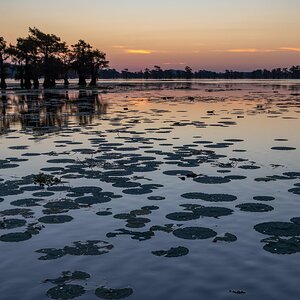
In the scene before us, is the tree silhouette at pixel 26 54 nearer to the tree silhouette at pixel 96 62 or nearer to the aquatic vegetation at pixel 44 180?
the tree silhouette at pixel 96 62

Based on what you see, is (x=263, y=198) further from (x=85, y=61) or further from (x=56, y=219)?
(x=85, y=61)

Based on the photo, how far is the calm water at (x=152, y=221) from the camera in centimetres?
579

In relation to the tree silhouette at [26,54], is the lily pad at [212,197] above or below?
below

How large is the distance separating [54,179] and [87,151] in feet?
14.5

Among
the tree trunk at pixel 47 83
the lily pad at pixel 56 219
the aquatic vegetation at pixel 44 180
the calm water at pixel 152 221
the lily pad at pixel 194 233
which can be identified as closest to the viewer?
the calm water at pixel 152 221

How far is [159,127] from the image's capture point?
22953mm

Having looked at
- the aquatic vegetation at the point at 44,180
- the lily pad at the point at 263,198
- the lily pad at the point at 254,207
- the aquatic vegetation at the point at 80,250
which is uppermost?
the aquatic vegetation at the point at 44,180

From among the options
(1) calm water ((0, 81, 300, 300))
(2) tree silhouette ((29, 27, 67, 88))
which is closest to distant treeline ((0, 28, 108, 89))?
(2) tree silhouette ((29, 27, 67, 88))

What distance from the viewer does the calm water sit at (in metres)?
5.79

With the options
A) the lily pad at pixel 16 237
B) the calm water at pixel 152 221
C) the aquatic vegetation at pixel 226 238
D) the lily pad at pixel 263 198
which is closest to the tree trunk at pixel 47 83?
the calm water at pixel 152 221

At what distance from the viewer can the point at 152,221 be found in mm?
8195

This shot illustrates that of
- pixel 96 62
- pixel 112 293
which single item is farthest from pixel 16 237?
pixel 96 62

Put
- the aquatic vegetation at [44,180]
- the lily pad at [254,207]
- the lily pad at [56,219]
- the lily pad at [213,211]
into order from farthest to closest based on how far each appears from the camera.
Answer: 1. the aquatic vegetation at [44,180]
2. the lily pad at [254,207]
3. the lily pad at [213,211]
4. the lily pad at [56,219]

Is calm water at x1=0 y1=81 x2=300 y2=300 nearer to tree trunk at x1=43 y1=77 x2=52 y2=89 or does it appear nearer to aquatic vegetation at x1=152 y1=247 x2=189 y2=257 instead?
aquatic vegetation at x1=152 y1=247 x2=189 y2=257
